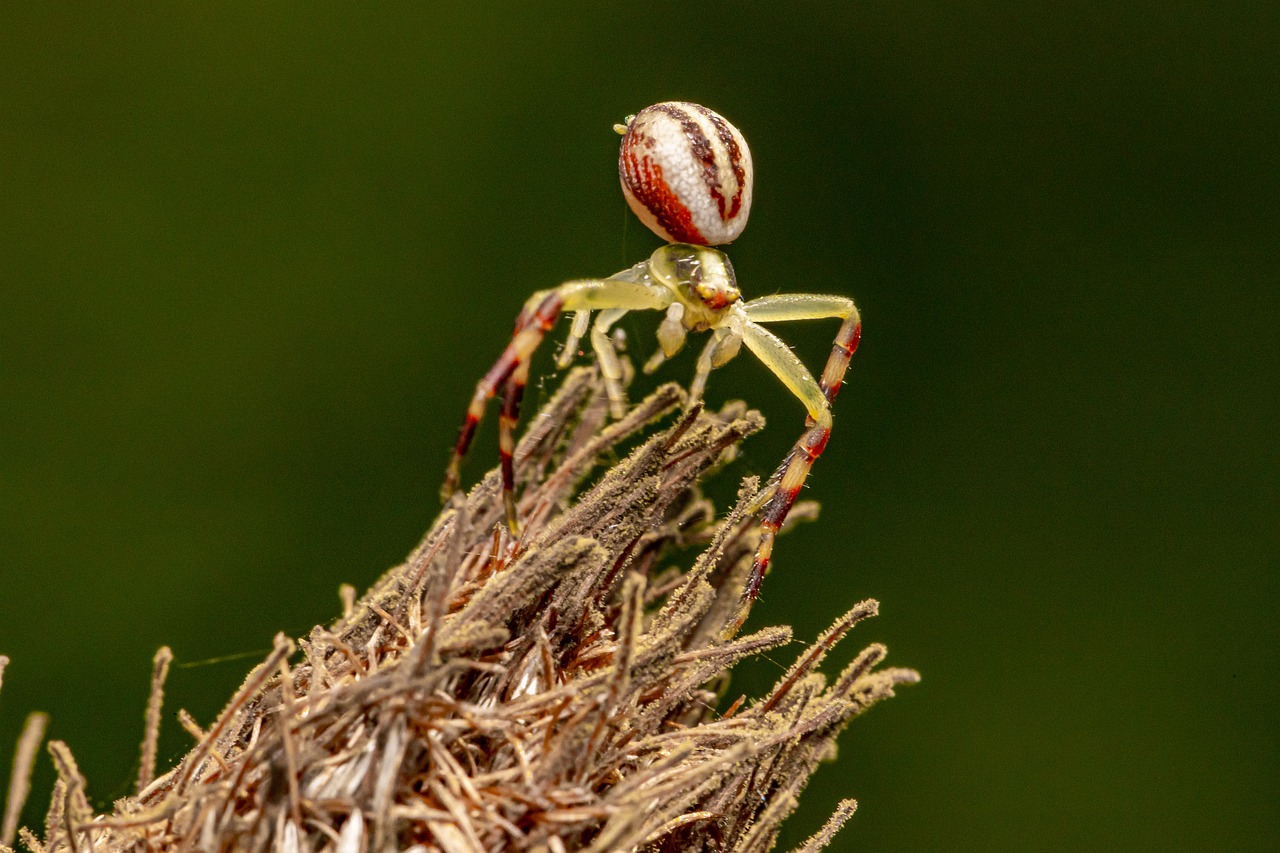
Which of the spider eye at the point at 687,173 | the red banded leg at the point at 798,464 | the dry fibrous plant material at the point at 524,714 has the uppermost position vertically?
the spider eye at the point at 687,173

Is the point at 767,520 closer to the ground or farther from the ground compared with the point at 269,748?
farther from the ground

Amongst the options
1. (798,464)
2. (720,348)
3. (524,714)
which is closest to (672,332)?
(720,348)

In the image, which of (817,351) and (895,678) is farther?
(817,351)

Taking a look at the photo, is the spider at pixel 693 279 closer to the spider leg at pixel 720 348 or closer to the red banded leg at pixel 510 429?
the spider leg at pixel 720 348

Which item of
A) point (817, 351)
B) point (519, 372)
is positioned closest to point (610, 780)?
point (519, 372)

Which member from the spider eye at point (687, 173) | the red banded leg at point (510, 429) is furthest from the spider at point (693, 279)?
the red banded leg at point (510, 429)

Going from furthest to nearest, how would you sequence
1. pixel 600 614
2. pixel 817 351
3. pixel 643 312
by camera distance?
pixel 817 351
pixel 643 312
pixel 600 614

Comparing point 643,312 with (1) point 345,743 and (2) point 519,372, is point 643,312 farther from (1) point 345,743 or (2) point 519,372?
(1) point 345,743
